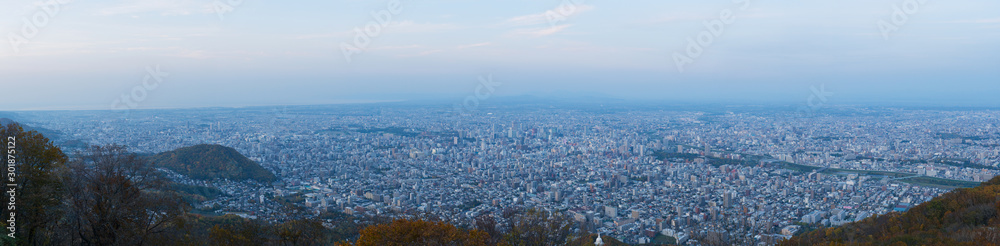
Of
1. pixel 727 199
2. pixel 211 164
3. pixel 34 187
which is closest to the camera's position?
pixel 34 187

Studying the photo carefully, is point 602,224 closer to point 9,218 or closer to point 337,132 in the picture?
point 9,218

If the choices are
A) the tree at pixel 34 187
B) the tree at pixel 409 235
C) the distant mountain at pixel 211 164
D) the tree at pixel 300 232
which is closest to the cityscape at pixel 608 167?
the distant mountain at pixel 211 164

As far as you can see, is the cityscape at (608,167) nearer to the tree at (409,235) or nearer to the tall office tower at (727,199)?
the tall office tower at (727,199)

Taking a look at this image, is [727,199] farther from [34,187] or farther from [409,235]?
[34,187]

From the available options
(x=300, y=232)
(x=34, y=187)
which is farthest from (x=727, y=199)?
(x=34, y=187)

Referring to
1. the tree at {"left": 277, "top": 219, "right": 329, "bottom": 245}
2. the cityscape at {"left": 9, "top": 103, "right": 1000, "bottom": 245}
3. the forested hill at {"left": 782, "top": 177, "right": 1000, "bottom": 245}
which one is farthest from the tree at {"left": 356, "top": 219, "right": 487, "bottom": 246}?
the forested hill at {"left": 782, "top": 177, "right": 1000, "bottom": 245}
